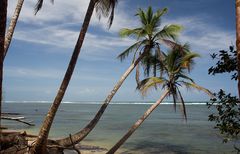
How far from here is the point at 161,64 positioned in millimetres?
16953

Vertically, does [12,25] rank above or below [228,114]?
above

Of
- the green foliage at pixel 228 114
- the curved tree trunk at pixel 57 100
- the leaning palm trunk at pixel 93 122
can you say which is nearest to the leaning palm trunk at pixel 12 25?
the curved tree trunk at pixel 57 100

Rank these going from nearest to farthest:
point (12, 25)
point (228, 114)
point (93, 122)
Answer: point (228, 114)
point (12, 25)
point (93, 122)

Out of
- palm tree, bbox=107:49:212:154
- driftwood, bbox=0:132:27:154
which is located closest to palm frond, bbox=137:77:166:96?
palm tree, bbox=107:49:212:154

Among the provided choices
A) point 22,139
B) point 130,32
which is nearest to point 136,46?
point 130,32

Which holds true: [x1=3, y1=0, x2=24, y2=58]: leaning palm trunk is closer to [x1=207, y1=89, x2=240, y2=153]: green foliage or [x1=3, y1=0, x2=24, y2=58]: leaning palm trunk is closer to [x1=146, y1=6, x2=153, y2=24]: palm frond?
[x1=146, y1=6, x2=153, y2=24]: palm frond

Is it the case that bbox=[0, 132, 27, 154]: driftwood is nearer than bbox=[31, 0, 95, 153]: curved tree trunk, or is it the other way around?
bbox=[31, 0, 95, 153]: curved tree trunk

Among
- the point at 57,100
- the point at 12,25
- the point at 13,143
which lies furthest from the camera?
the point at 12,25

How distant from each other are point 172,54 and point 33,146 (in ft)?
29.3

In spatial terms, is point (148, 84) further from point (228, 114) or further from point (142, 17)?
point (228, 114)

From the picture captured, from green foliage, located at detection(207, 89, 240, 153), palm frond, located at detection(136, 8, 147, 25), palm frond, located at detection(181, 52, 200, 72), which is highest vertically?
palm frond, located at detection(136, 8, 147, 25)

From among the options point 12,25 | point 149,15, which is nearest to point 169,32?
point 149,15

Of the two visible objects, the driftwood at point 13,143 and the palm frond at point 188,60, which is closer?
the driftwood at point 13,143

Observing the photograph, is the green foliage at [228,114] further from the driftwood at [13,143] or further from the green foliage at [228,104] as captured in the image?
the driftwood at [13,143]
